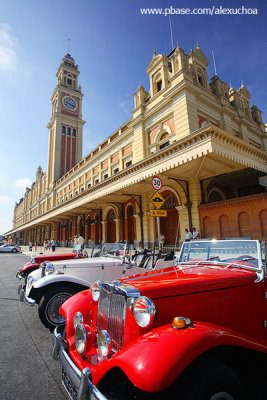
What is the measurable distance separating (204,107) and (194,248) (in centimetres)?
1375

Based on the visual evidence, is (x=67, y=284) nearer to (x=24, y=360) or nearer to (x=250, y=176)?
(x=24, y=360)

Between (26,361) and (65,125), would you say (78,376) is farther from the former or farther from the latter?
(65,125)

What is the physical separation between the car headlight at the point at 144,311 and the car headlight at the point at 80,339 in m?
0.59

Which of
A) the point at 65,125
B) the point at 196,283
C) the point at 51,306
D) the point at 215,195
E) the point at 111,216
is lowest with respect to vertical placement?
the point at 51,306

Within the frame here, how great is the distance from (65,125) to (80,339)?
41643 millimetres

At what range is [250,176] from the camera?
45.1 ft

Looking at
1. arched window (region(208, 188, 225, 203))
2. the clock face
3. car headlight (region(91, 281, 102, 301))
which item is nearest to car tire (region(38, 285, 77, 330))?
car headlight (region(91, 281, 102, 301))

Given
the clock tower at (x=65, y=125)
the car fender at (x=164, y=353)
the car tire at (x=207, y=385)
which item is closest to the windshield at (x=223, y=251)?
the car fender at (x=164, y=353)

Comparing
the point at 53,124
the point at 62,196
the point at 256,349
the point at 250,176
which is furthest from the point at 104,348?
the point at 53,124

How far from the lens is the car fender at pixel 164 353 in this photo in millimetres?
1260

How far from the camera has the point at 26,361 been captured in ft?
8.71

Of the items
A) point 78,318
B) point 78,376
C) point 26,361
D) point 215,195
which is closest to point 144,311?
point 78,376

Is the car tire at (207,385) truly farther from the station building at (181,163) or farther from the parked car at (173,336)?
the station building at (181,163)

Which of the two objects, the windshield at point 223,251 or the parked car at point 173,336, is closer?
the parked car at point 173,336
